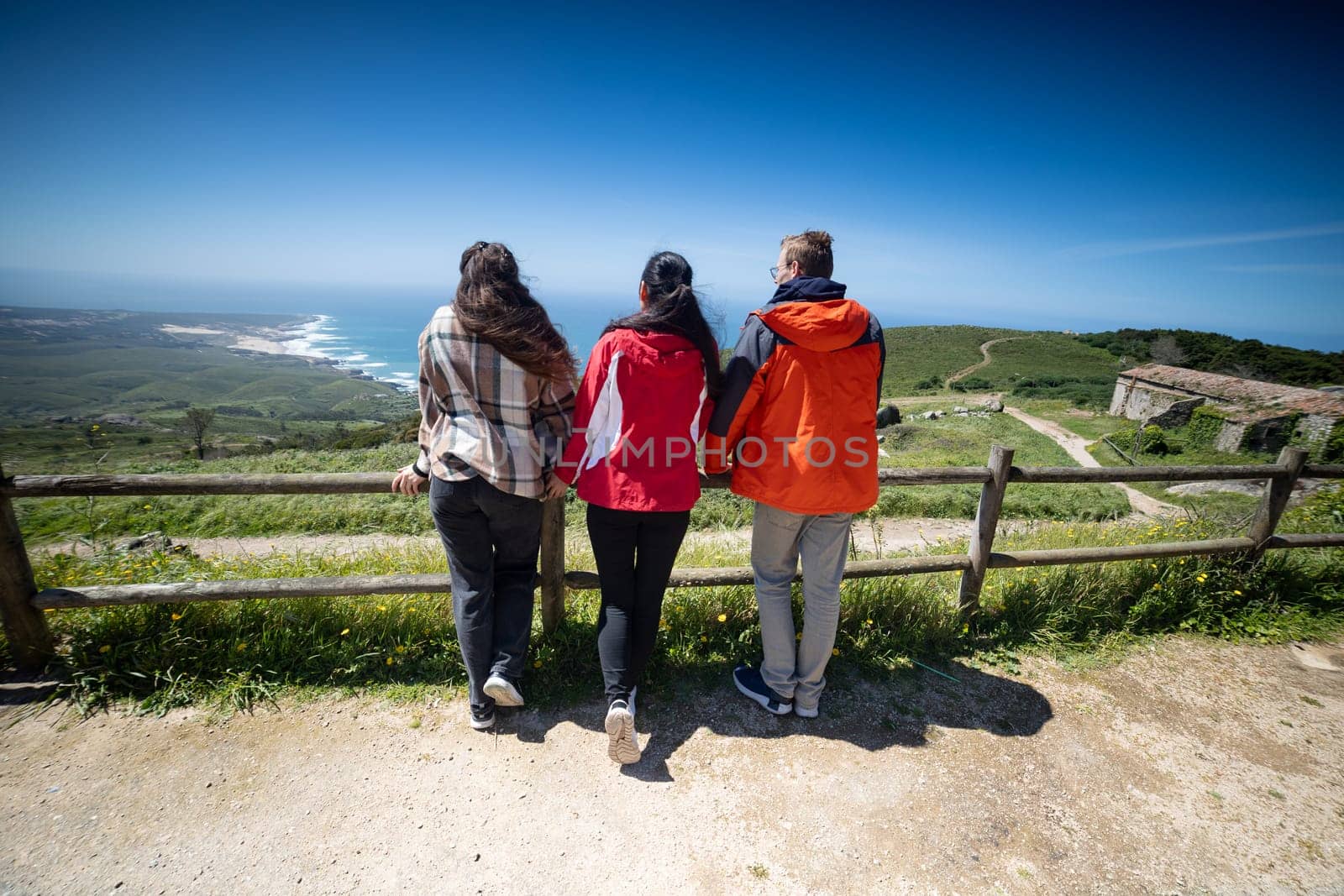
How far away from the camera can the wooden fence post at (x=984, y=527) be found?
3654mm

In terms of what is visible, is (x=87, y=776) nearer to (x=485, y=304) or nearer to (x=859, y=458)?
(x=485, y=304)

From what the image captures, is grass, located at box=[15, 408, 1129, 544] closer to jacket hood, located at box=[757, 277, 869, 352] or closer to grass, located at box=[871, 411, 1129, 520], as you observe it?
grass, located at box=[871, 411, 1129, 520]

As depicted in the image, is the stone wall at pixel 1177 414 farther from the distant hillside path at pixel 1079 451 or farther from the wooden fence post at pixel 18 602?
the wooden fence post at pixel 18 602

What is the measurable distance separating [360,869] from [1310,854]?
4092mm

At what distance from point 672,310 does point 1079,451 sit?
2759 centimetres

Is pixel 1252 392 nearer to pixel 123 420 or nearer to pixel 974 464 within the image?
pixel 974 464

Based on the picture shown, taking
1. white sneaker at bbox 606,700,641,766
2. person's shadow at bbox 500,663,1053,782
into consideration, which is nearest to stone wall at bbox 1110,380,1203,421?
person's shadow at bbox 500,663,1053,782

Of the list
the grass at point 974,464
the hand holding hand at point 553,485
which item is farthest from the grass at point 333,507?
the hand holding hand at point 553,485

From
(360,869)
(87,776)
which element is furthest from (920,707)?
(87,776)

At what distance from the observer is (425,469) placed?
2.66m

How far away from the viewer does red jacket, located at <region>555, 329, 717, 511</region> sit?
240 centimetres

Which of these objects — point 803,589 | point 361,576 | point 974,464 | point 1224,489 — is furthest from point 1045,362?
point 361,576

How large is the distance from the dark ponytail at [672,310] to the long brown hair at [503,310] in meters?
0.30

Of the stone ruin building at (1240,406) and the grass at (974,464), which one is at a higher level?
the stone ruin building at (1240,406)
